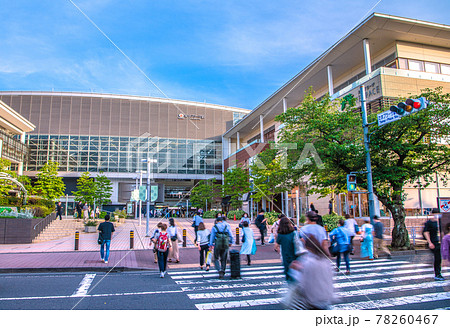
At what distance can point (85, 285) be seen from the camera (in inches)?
→ 335

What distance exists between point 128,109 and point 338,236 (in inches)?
Result: 2276

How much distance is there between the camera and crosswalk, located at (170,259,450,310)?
6.21 metres

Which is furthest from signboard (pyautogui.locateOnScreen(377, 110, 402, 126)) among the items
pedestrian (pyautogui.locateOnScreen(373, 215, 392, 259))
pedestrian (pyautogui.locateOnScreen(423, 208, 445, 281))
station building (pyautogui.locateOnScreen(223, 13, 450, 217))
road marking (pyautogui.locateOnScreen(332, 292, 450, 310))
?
station building (pyautogui.locateOnScreen(223, 13, 450, 217))

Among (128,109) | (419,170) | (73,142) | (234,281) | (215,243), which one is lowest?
(234,281)

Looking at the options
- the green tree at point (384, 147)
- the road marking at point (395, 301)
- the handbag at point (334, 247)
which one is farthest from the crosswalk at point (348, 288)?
the green tree at point (384, 147)

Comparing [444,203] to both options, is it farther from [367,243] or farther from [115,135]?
[115,135]

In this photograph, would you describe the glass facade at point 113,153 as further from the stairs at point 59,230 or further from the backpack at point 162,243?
the backpack at point 162,243

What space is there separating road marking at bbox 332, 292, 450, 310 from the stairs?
2080cm

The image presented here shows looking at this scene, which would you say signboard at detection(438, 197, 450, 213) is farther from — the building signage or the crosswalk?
the building signage

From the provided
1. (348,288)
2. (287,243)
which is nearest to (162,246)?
(287,243)

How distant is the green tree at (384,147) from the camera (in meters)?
14.5

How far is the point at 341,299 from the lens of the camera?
6.55 m
